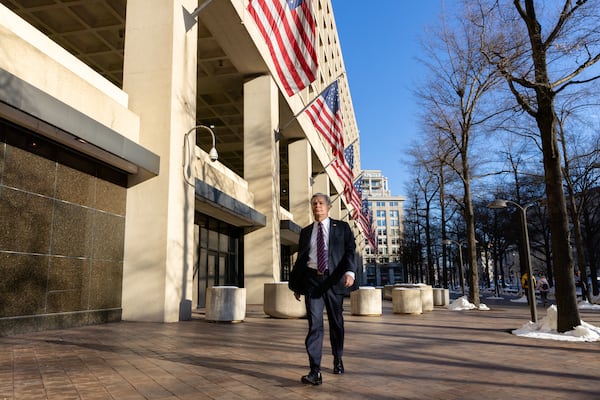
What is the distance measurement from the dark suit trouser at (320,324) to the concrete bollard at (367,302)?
30.7 ft

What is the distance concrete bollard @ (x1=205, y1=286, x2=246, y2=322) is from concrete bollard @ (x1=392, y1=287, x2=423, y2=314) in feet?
20.0

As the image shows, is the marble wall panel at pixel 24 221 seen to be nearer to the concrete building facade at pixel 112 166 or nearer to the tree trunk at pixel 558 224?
the concrete building facade at pixel 112 166

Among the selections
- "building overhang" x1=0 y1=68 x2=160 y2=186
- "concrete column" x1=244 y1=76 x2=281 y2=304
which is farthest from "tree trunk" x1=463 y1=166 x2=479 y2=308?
"building overhang" x1=0 y1=68 x2=160 y2=186

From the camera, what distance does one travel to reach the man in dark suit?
4.74 metres

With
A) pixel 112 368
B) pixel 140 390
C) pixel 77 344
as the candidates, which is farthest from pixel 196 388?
pixel 77 344

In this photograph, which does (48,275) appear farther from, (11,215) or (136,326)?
(136,326)

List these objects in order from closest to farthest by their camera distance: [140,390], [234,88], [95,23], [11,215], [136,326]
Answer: [140,390]
[11,215]
[136,326]
[95,23]
[234,88]

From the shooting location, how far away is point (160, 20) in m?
12.2

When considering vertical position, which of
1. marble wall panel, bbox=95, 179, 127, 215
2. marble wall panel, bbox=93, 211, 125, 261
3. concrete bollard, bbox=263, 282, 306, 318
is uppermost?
marble wall panel, bbox=95, 179, 127, 215

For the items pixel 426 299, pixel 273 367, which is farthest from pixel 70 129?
pixel 426 299

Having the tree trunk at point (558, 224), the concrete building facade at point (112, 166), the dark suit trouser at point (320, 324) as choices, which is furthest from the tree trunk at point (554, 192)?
the concrete building facade at point (112, 166)

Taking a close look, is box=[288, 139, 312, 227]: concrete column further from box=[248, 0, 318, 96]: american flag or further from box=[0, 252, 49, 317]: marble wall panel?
box=[0, 252, 49, 317]: marble wall panel

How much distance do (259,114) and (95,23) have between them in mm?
7430

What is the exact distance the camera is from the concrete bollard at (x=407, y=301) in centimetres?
1520
